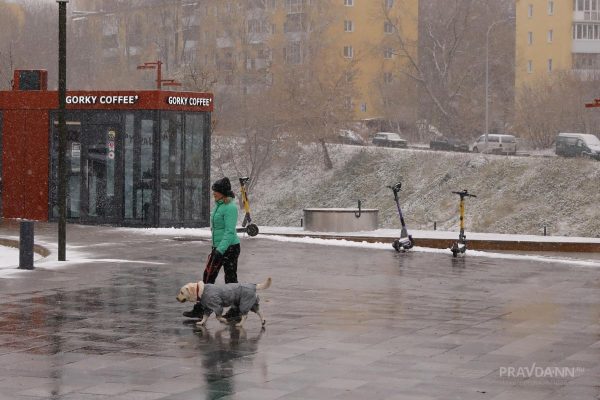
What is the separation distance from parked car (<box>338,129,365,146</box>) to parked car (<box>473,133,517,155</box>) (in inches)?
346

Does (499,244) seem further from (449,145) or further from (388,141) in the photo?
(388,141)

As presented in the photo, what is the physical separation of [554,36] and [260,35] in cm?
2349

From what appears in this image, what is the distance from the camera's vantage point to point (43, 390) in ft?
30.0

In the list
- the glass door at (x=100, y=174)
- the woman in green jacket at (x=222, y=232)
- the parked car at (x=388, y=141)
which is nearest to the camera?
the woman in green jacket at (x=222, y=232)

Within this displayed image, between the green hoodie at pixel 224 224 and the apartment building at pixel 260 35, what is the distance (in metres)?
67.1

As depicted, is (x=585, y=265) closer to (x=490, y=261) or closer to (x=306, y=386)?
(x=490, y=261)

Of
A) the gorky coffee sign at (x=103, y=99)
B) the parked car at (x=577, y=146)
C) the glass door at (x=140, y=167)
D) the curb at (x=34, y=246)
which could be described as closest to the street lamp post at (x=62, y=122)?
the curb at (x=34, y=246)

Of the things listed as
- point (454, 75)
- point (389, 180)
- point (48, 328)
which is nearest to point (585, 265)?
point (48, 328)

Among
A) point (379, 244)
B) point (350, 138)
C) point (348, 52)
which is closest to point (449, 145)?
point (350, 138)

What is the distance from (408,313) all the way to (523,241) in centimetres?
1490

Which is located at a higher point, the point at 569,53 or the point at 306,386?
the point at 569,53

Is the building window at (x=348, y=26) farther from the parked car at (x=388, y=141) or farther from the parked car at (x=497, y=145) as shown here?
the parked car at (x=497, y=145)

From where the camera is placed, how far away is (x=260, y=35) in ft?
299

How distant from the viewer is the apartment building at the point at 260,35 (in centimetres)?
8806
